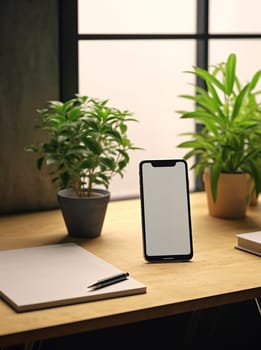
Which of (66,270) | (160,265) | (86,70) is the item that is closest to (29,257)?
(66,270)

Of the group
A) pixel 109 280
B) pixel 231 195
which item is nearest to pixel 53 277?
pixel 109 280

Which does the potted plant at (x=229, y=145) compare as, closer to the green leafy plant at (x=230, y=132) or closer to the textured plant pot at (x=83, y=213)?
the green leafy plant at (x=230, y=132)

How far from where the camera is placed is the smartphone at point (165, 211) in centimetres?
186

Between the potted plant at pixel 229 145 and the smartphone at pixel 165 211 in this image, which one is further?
the potted plant at pixel 229 145

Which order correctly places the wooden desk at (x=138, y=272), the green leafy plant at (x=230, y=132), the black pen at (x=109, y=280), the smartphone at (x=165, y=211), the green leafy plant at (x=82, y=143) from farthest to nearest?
the green leafy plant at (x=230, y=132) < the green leafy plant at (x=82, y=143) < the smartphone at (x=165, y=211) < the black pen at (x=109, y=280) < the wooden desk at (x=138, y=272)

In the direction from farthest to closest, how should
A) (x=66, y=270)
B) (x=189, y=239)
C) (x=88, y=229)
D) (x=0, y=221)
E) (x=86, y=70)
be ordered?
(x=86, y=70), (x=0, y=221), (x=88, y=229), (x=189, y=239), (x=66, y=270)

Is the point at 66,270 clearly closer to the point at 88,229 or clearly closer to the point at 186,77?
the point at 88,229

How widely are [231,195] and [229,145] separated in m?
0.14

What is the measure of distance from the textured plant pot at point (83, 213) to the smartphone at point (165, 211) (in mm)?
168

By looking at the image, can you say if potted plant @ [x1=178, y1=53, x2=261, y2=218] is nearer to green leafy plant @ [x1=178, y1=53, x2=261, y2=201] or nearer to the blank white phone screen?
green leafy plant @ [x1=178, y1=53, x2=261, y2=201]

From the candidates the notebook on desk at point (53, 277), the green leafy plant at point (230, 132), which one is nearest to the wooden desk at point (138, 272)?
the notebook on desk at point (53, 277)

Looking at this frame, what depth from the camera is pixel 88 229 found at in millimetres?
2023

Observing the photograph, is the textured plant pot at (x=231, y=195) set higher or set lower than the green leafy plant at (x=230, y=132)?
lower

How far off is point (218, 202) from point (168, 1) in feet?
2.51
